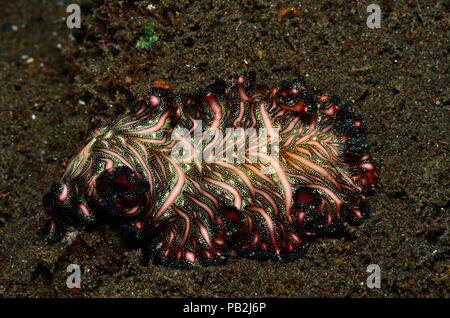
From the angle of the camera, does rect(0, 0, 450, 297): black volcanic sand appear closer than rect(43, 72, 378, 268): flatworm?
No

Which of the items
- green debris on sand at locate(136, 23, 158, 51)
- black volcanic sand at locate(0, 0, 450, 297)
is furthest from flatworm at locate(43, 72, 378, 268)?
green debris on sand at locate(136, 23, 158, 51)

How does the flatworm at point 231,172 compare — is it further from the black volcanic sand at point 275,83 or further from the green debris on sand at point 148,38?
the green debris on sand at point 148,38

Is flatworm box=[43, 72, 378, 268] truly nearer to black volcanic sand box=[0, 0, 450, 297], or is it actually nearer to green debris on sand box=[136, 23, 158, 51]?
black volcanic sand box=[0, 0, 450, 297]

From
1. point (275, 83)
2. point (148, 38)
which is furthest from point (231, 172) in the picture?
point (148, 38)

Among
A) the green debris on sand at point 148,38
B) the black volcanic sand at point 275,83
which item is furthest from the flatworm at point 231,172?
the green debris on sand at point 148,38

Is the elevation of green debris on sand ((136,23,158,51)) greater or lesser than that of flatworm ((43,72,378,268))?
greater

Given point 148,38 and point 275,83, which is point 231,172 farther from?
point 148,38
